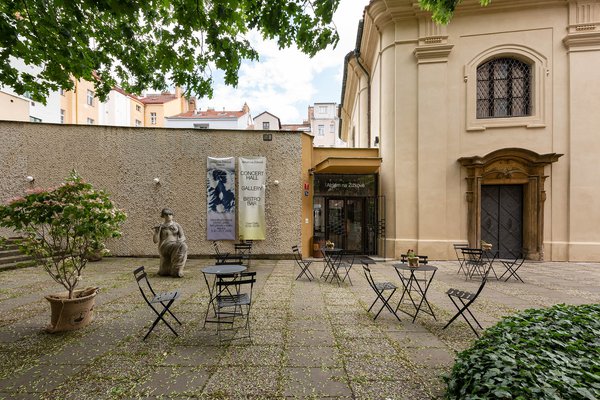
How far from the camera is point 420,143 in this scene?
10320mm

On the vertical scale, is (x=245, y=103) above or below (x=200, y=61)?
above

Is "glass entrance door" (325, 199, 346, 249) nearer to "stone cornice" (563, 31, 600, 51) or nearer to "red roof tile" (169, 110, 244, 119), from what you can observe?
"stone cornice" (563, 31, 600, 51)

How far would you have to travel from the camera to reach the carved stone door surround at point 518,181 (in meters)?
9.67

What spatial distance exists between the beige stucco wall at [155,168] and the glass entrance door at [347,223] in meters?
1.70

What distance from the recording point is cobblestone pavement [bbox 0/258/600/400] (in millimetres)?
2697

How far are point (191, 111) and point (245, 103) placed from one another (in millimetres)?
7075

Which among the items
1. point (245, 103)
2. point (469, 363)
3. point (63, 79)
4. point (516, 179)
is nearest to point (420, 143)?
point (516, 179)

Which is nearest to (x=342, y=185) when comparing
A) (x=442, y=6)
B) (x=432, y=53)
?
(x=432, y=53)

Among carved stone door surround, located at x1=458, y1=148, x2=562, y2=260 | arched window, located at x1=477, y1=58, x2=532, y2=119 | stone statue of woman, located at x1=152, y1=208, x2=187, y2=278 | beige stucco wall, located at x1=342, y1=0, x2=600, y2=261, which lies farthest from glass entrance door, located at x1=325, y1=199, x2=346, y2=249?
arched window, located at x1=477, y1=58, x2=532, y2=119

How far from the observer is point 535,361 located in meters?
1.93

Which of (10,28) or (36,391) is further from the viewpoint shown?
(10,28)

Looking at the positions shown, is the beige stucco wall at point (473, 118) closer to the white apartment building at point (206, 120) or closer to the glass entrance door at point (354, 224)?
the glass entrance door at point (354, 224)

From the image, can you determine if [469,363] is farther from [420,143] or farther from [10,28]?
[420,143]

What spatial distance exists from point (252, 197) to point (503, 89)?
10225mm
